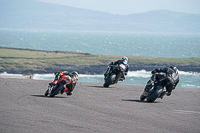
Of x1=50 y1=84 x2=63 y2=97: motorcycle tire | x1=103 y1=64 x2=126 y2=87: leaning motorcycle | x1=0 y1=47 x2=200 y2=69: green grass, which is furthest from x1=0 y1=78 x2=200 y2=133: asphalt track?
x1=0 y1=47 x2=200 y2=69: green grass

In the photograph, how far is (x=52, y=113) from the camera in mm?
9664

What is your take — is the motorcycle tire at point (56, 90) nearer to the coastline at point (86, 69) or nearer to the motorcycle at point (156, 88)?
the motorcycle at point (156, 88)

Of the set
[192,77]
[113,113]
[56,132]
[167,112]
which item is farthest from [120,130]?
[192,77]

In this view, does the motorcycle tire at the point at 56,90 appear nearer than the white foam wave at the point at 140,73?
Yes

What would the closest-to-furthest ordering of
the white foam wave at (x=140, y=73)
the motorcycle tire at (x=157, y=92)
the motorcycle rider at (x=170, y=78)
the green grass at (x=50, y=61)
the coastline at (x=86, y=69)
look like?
the motorcycle tire at (x=157, y=92), the motorcycle rider at (x=170, y=78), the coastline at (x=86, y=69), the white foam wave at (x=140, y=73), the green grass at (x=50, y=61)

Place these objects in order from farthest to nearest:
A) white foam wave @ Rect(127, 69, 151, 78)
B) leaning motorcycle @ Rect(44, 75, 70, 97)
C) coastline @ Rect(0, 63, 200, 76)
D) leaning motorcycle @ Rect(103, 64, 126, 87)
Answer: white foam wave @ Rect(127, 69, 151, 78), coastline @ Rect(0, 63, 200, 76), leaning motorcycle @ Rect(103, 64, 126, 87), leaning motorcycle @ Rect(44, 75, 70, 97)

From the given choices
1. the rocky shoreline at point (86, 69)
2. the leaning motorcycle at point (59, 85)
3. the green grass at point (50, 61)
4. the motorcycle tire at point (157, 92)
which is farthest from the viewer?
the green grass at point (50, 61)

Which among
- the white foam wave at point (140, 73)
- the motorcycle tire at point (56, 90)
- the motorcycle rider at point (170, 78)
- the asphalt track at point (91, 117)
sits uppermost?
the motorcycle rider at point (170, 78)

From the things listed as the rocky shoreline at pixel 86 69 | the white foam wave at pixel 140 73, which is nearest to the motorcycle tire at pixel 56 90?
the rocky shoreline at pixel 86 69

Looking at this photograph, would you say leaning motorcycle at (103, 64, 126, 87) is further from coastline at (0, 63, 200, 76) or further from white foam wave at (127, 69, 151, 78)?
white foam wave at (127, 69, 151, 78)

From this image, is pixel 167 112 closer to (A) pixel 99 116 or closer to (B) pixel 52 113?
(A) pixel 99 116

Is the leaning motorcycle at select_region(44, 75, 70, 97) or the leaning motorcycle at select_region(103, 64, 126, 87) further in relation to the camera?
the leaning motorcycle at select_region(103, 64, 126, 87)

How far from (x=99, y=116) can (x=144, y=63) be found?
55995 millimetres

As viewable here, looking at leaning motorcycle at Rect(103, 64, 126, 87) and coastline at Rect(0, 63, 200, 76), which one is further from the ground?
leaning motorcycle at Rect(103, 64, 126, 87)
